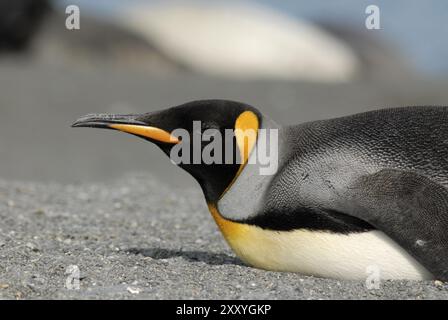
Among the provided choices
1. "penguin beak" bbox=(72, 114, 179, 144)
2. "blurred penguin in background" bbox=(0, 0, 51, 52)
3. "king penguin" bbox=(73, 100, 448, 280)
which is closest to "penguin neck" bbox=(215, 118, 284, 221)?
"king penguin" bbox=(73, 100, 448, 280)

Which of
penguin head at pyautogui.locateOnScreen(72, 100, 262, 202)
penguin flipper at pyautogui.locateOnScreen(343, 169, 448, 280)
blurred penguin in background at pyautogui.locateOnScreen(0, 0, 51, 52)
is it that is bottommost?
penguin flipper at pyautogui.locateOnScreen(343, 169, 448, 280)

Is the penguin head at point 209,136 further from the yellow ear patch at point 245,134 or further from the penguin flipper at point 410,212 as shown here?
the penguin flipper at point 410,212

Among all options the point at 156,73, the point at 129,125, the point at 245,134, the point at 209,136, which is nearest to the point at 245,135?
the point at 245,134

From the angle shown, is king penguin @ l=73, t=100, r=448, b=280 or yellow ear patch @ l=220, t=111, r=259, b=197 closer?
king penguin @ l=73, t=100, r=448, b=280

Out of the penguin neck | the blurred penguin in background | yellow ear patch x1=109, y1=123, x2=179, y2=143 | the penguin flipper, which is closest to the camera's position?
the penguin flipper

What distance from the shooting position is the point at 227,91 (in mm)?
13391

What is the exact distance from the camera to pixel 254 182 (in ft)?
13.5

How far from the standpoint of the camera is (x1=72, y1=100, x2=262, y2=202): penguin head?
414 centimetres

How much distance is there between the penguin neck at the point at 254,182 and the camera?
4.09 metres

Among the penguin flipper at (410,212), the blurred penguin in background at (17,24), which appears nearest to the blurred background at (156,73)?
the blurred penguin in background at (17,24)

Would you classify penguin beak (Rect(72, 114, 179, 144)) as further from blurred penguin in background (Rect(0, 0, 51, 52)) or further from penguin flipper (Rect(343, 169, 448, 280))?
blurred penguin in background (Rect(0, 0, 51, 52))

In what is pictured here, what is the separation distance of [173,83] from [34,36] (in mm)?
5204

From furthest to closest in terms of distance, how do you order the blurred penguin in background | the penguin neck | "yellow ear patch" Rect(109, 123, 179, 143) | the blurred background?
the blurred penguin in background, the blurred background, "yellow ear patch" Rect(109, 123, 179, 143), the penguin neck

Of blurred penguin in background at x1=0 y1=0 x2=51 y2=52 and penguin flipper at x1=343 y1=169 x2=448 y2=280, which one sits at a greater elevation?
blurred penguin in background at x1=0 y1=0 x2=51 y2=52
